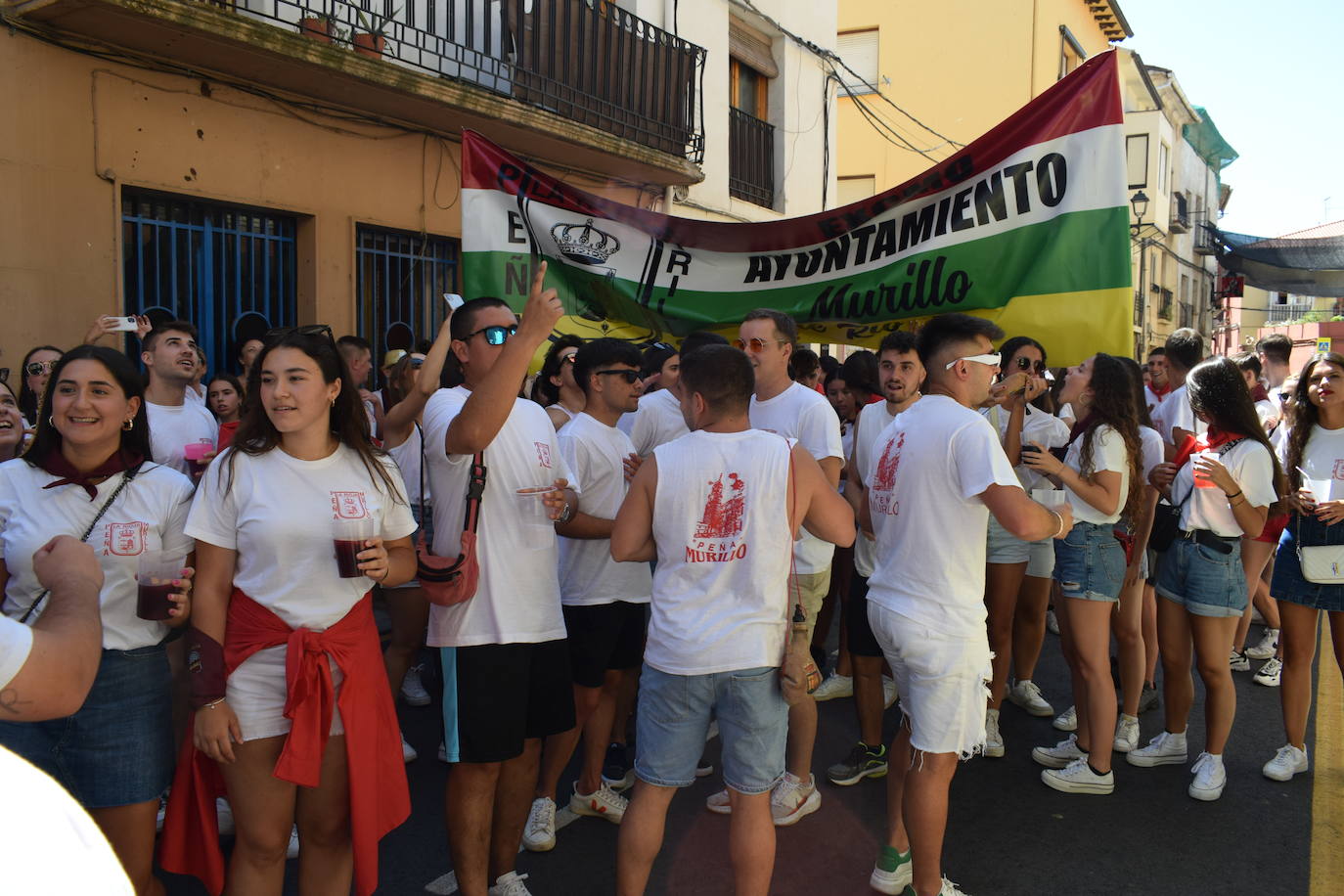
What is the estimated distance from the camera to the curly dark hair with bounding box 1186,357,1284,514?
4.41m

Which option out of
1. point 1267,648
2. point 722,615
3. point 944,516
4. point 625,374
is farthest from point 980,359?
point 1267,648

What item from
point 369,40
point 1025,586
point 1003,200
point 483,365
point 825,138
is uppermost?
point 825,138

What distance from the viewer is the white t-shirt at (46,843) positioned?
31.2 inches

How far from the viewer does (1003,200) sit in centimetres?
479

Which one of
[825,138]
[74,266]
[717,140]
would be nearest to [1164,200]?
[825,138]

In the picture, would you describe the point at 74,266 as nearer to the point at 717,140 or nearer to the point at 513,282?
the point at 513,282

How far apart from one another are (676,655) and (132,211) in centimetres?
645

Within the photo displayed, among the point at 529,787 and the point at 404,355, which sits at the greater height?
the point at 404,355

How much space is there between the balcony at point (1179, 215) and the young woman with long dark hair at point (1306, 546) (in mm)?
34002

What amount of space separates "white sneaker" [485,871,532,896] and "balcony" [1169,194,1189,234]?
122 feet

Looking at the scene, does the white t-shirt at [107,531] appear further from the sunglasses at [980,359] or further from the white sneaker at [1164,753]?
the white sneaker at [1164,753]

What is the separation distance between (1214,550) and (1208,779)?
3.32ft

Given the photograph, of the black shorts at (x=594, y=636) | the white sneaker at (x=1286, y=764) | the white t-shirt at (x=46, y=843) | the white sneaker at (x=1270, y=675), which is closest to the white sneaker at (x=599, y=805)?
the black shorts at (x=594, y=636)

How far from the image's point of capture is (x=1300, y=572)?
4.47m
